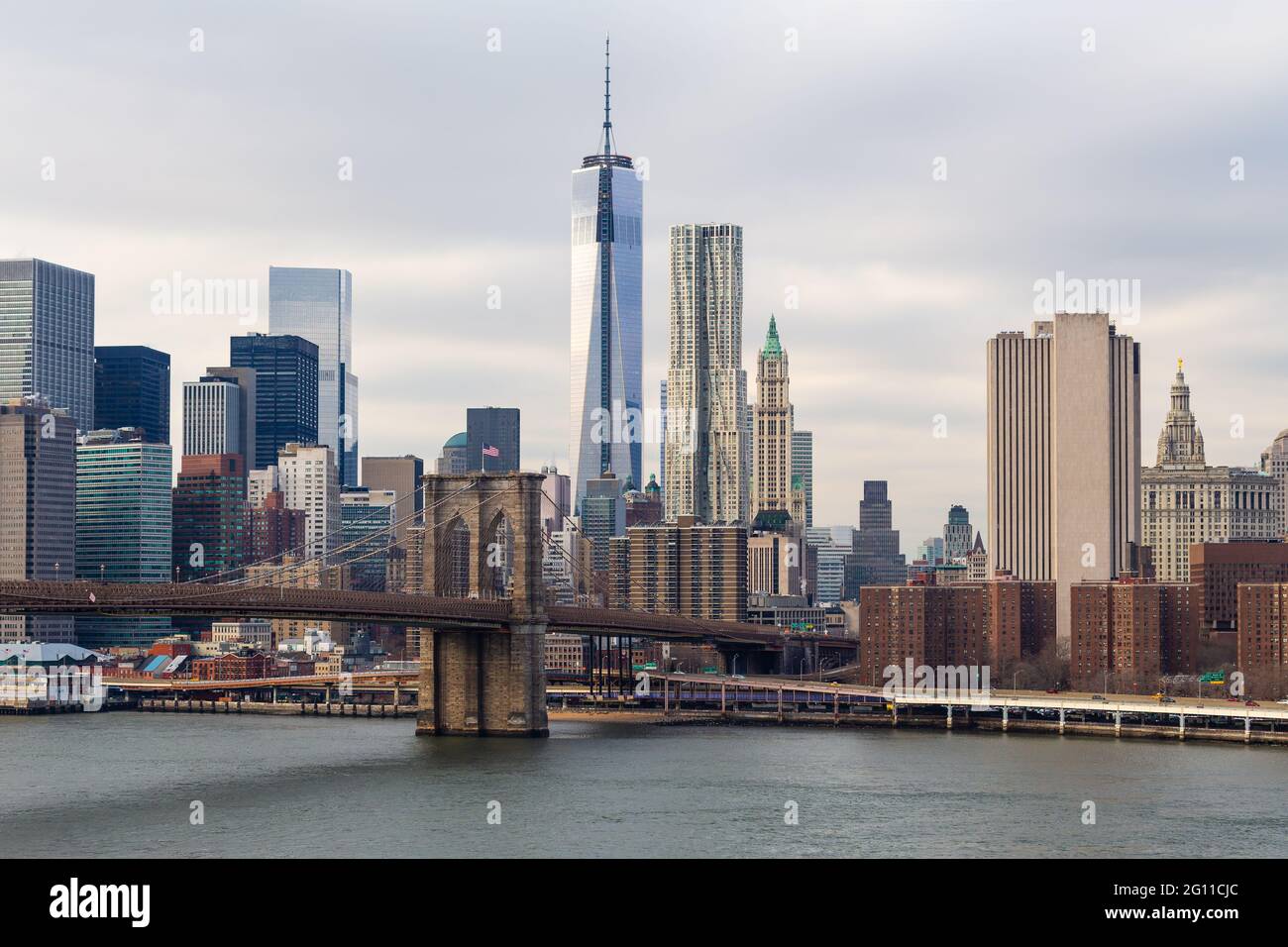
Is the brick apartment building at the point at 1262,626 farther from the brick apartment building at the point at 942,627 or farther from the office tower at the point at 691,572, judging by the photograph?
the office tower at the point at 691,572

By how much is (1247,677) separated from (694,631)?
26734 mm

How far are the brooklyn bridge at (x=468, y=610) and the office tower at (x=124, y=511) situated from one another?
76391 mm

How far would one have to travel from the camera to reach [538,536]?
68125 mm

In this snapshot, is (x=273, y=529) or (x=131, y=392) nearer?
(x=273, y=529)

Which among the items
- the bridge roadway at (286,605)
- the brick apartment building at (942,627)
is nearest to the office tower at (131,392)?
the brick apartment building at (942,627)

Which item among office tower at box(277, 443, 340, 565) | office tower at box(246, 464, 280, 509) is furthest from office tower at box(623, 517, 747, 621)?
office tower at box(246, 464, 280, 509)

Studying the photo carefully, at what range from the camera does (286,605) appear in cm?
5375

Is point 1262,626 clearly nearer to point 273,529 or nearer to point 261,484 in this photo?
point 273,529

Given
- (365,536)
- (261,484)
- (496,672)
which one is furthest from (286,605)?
(261,484)

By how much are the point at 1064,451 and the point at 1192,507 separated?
41.8 metres

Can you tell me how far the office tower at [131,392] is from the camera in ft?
611

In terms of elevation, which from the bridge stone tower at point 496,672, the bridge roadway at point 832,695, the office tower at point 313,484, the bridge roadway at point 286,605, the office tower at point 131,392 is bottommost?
the bridge roadway at point 832,695

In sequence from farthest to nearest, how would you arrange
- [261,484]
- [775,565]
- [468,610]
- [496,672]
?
1. [261,484]
2. [775,565]
3. [496,672]
4. [468,610]
